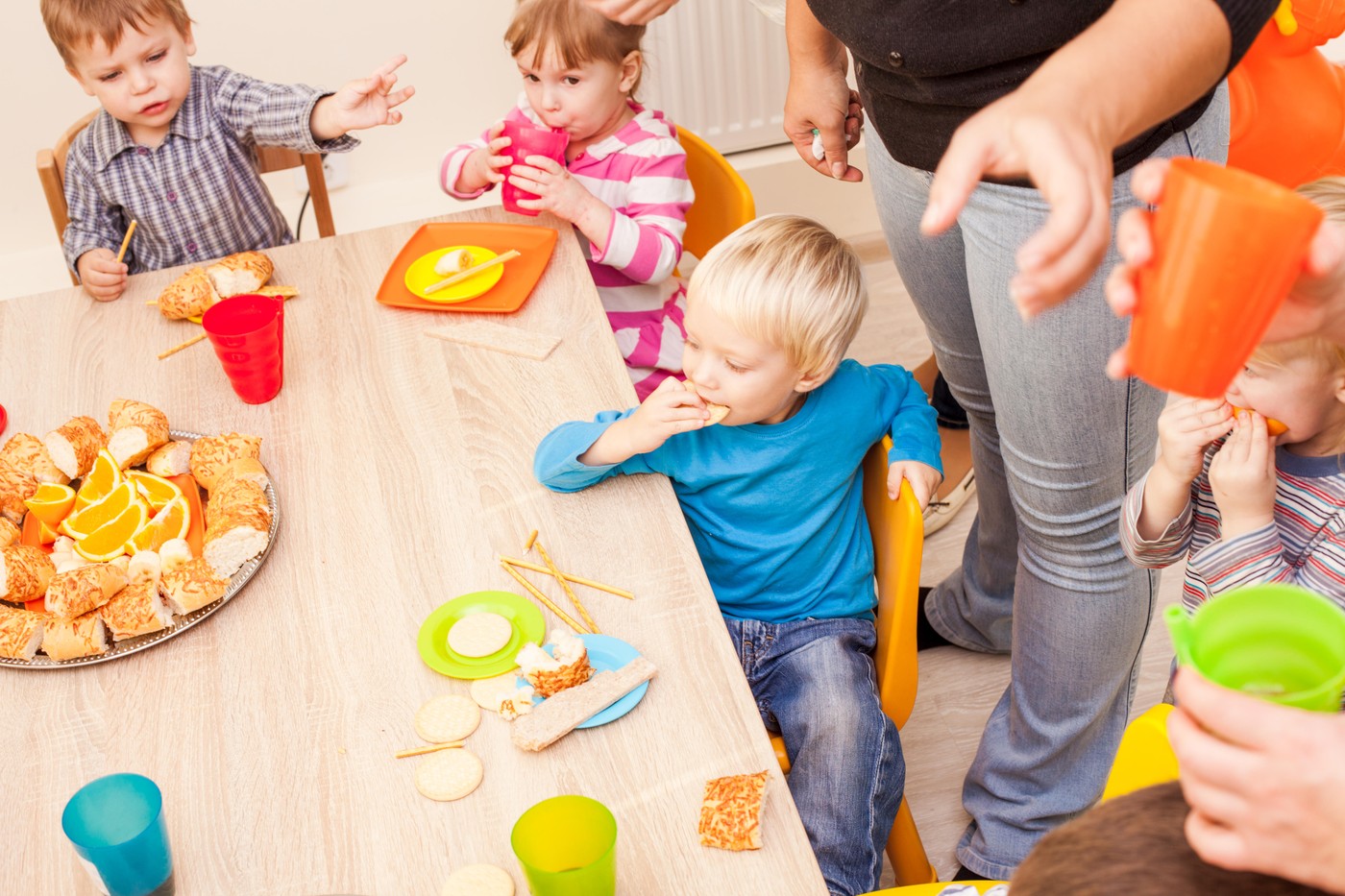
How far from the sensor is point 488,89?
2938 mm

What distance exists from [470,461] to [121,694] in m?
0.44

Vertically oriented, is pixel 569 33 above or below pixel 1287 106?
above

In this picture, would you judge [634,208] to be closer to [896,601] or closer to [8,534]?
[896,601]

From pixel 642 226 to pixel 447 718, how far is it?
96 centimetres

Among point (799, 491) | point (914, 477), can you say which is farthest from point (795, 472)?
point (914, 477)

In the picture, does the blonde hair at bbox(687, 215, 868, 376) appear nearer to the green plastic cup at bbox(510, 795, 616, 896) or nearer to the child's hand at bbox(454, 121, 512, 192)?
the child's hand at bbox(454, 121, 512, 192)

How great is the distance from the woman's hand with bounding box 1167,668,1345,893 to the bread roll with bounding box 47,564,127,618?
1.00 metres

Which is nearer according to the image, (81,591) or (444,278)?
(81,591)

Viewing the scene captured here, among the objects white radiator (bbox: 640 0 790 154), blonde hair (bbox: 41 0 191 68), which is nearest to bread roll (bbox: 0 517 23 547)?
blonde hair (bbox: 41 0 191 68)

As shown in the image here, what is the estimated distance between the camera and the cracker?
0.94 m

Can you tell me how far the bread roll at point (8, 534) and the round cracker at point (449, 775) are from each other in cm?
58

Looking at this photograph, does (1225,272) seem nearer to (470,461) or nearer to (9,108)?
(470,461)

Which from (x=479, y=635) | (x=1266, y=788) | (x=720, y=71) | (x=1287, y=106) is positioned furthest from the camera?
(x=720, y=71)

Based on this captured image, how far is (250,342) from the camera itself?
4.62 ft
